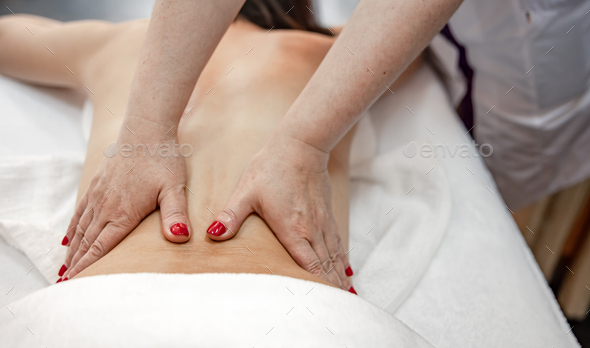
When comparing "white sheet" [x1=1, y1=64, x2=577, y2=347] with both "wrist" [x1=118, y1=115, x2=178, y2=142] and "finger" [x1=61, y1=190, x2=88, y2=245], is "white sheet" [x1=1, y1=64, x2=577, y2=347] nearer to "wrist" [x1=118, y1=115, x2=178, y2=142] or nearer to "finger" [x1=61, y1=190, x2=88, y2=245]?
"finger" [x1=61, y1=190, x2=88, y2=245]

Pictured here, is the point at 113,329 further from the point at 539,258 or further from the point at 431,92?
the point at 539,258

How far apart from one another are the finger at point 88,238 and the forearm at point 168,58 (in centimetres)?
18

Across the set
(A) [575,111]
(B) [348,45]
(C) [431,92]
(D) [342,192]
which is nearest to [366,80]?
(B) [348,45]

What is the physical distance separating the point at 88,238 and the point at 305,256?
1.10 ft

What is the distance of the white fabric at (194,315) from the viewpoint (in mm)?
372

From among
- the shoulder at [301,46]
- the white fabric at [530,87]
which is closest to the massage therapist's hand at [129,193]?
the shoulder at [301,46]

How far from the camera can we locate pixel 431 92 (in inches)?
42.3

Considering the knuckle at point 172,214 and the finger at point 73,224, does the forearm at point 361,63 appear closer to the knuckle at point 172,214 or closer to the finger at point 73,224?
the knuckle at point 172,214

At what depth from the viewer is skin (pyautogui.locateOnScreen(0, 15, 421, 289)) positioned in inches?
21.4

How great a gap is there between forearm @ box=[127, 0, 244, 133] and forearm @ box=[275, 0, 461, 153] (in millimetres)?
184

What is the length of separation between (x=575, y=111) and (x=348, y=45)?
0.86 meters

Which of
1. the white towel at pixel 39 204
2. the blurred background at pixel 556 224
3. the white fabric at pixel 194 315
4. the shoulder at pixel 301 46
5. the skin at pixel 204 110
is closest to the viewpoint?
the white fabric at pixel 194 315

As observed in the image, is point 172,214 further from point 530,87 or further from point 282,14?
point 530,87

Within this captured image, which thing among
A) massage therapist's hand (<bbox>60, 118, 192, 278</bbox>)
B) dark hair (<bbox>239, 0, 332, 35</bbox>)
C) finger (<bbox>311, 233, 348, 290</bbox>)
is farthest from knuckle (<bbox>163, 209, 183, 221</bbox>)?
dark hair (<bbox>239, 0, 332, 35</bbox>)
